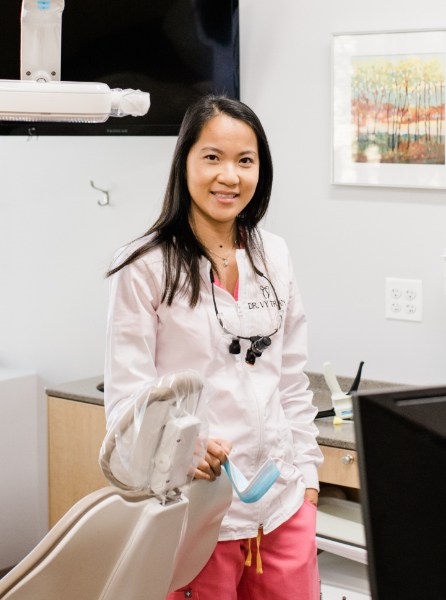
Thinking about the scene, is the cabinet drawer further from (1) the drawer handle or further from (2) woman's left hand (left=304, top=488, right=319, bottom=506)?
(2) woman's left hand (left=304, top=488, right=319, bottom=506)

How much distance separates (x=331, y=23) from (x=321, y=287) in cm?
80

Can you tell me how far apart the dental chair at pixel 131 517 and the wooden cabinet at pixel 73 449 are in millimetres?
1545

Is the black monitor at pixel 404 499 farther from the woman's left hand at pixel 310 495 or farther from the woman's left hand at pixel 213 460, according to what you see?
the woman's left hand at pixel 310 495

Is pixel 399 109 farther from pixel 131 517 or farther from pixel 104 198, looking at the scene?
pixel 131 517

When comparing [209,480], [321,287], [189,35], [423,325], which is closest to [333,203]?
[321,287]

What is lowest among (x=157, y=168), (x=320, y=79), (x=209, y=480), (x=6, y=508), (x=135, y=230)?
(x=6, y=508)

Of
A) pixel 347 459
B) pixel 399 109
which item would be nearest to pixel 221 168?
pixel 347 459

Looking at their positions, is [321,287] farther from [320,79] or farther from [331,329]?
[320,79]

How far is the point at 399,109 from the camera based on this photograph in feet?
8.79

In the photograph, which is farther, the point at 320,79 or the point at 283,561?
the point at 320,79

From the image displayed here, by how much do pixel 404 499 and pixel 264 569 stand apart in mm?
1030

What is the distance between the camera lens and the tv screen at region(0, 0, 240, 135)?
286 cm

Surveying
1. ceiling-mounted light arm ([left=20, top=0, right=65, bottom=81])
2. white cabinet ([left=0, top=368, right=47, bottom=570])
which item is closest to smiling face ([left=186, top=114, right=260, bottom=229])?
ceiling-mounted light arm ([left=20, top=0, right=65, bottom=81])

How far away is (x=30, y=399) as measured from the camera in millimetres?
3562
